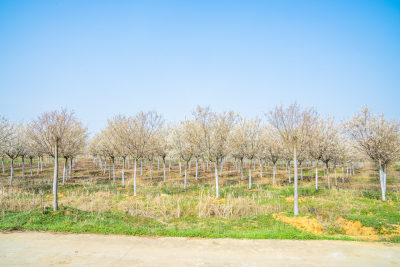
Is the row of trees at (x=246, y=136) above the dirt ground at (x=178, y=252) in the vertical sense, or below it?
above

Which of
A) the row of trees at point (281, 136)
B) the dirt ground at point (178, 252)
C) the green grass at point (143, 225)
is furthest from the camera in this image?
the row of trees at point (281, 136)

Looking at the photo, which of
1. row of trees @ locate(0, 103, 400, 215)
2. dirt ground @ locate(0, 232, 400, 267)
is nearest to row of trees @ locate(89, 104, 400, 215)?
row of trees @ locate(0, 103, 400, 215)

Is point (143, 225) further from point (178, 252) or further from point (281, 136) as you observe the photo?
point (281, 136)

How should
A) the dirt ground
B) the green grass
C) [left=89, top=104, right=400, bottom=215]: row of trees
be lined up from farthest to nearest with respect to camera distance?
[left=89, top=104, right=400, bottom=215]: row of trees
the green grass
the dirt ground

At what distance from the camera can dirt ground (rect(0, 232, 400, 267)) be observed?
7.73 meters

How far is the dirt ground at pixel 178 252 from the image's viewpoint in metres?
7.73

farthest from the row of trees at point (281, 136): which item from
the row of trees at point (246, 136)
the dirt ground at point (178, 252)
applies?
the dirt ground at point (178, 252)

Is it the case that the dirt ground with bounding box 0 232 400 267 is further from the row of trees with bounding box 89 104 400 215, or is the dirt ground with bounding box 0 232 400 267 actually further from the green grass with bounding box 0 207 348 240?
the row of trees with bounding box 89 104 400 215

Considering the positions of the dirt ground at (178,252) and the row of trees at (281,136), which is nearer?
the dirt ground at (178,252)

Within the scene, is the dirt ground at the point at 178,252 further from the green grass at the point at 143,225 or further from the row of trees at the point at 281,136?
the row of trees at the point at 281,136

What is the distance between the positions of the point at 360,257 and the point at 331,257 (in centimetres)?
110

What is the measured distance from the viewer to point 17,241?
372 inches

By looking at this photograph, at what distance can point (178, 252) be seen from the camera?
8.54 meters

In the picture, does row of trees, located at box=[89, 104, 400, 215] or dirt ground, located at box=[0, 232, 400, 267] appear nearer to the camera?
dirt ground, located at box=[0, 232, 400, 267]
